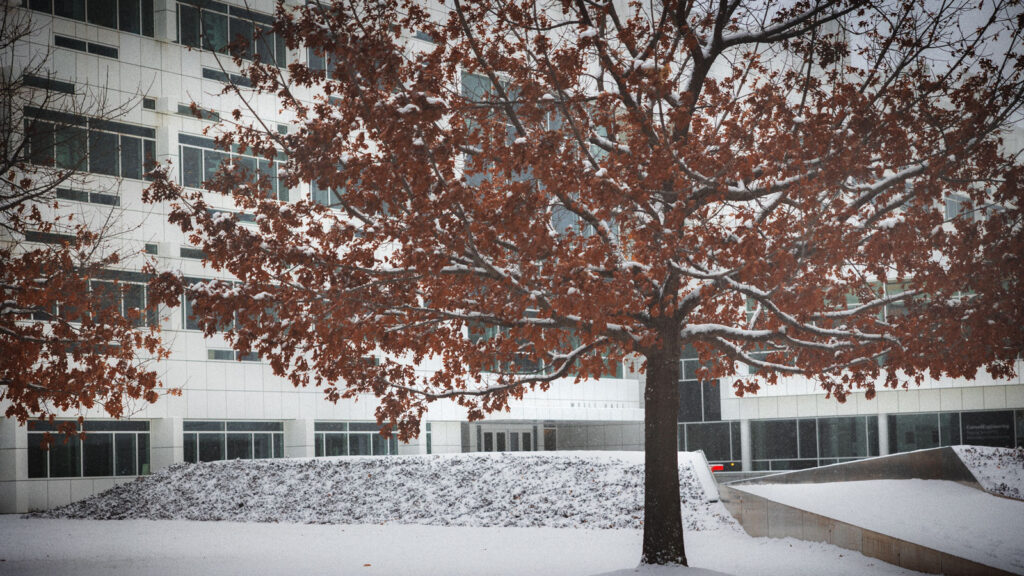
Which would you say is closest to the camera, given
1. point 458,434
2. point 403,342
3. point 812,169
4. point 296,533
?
point 812,169

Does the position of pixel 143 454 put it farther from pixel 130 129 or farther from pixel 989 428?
pixel 989 428

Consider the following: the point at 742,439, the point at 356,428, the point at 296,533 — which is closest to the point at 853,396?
the point at 742,439

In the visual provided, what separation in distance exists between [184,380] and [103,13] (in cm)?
1138

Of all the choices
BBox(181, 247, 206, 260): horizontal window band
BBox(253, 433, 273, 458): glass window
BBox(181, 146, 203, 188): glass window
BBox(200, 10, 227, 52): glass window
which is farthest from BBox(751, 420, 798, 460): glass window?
BBox(200, 10, 227, 52): glass window

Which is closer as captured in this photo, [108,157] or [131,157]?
[108,157]

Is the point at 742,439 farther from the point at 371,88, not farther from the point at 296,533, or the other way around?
the point at 371,88

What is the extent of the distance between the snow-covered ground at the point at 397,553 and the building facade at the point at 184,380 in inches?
372

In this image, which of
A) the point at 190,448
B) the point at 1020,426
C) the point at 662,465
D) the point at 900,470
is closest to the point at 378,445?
the point at 190,448

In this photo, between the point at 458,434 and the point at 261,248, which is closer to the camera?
the point at 261,248

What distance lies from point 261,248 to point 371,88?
7.60 feet

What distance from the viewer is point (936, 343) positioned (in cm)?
1062

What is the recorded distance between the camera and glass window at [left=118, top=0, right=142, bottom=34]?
29266 mm

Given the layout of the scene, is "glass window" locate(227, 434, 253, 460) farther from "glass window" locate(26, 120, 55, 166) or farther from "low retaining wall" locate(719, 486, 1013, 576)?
"low retaining wall" locate(719, 486, 1013, 576)

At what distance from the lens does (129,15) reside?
29.4 m
